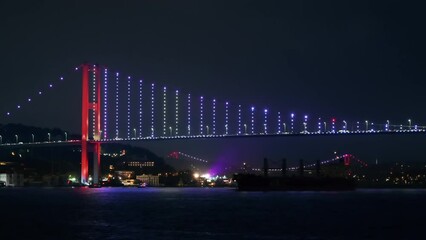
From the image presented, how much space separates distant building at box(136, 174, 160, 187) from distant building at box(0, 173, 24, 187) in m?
17.8

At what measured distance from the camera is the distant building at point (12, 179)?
111 m

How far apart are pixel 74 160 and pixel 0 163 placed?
46.3 feet

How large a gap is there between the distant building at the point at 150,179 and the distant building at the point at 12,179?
17.8 metres

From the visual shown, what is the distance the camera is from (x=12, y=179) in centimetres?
11206

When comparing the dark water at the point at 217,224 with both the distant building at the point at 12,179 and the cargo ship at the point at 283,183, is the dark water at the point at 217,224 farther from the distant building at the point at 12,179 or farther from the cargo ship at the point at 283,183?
the distant building at the point at 12,179

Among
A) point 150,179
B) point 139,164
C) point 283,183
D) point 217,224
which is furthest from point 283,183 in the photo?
point 139,164

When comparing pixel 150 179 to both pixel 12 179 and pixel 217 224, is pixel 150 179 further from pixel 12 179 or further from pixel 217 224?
pixel 217 224

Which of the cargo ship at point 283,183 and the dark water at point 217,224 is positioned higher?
the cargo ship at point 283,183

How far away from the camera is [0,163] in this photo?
117m

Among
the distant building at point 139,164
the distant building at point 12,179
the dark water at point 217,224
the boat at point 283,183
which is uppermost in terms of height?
the distant building at point 139,164

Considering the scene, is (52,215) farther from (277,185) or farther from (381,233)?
(277,185)

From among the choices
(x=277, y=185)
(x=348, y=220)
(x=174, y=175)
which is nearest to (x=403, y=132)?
(x=277, y=185)

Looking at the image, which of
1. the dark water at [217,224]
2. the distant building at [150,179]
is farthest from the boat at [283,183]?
the distant building at [150,179]

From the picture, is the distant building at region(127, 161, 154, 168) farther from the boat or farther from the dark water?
the dark water
